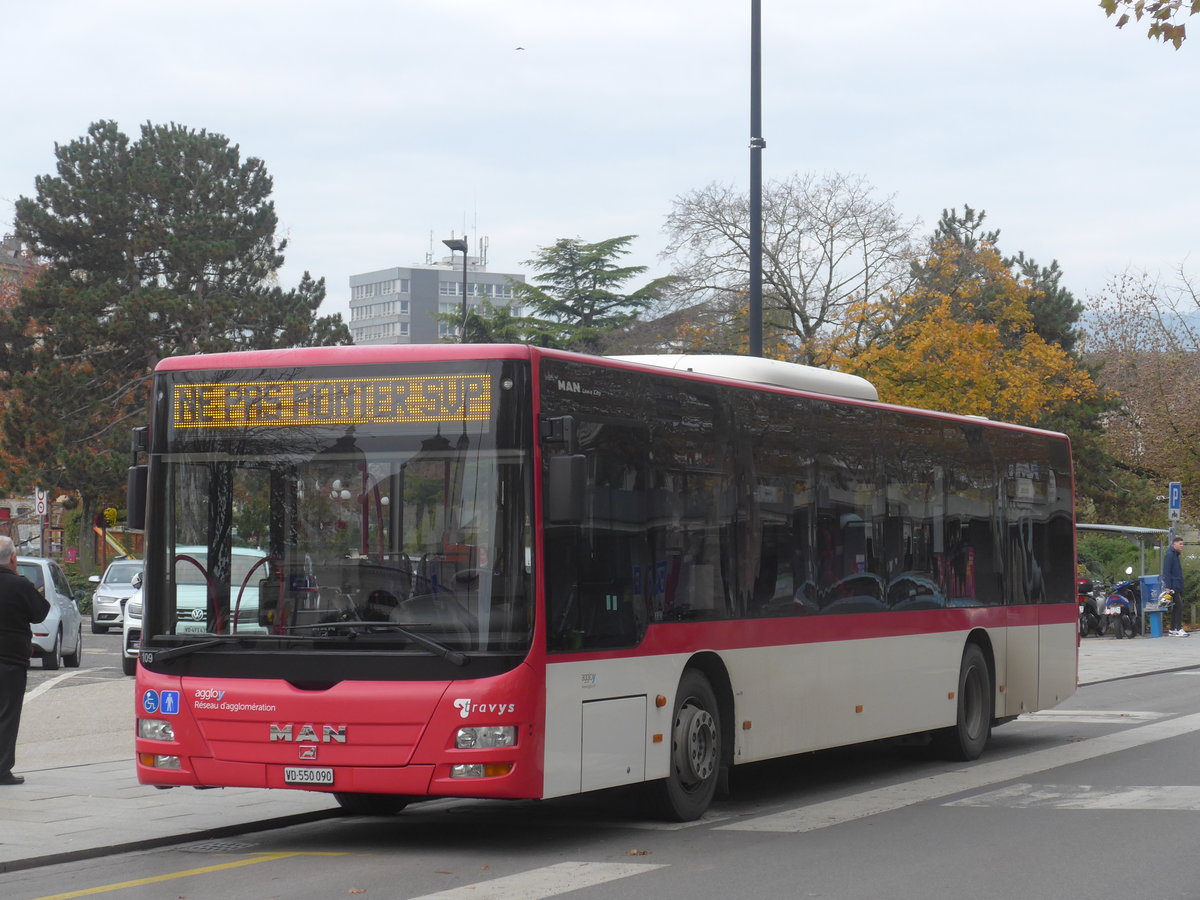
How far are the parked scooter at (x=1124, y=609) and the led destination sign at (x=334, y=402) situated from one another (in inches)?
1124

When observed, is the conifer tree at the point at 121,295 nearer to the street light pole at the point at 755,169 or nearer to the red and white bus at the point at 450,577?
the street light pole at the point at 755,169

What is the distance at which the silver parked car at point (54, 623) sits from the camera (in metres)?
25.8

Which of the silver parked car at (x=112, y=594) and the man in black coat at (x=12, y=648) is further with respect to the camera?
the silver parked car at (x=112, y=594)

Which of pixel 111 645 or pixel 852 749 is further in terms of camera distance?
pixel 111 645

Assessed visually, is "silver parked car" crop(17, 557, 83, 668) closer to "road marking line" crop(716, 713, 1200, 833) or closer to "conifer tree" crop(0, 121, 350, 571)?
"road marking line" crop(716, 713, 1200, 833)

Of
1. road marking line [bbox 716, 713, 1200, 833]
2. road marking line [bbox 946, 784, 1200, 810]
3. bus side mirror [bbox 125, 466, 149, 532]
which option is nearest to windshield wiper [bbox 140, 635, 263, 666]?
bus side mirror [bbox 125, 466, 149, 532]

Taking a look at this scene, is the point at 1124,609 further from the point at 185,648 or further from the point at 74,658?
the point at 185,648

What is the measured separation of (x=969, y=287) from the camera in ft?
136

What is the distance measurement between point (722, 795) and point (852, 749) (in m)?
5.04

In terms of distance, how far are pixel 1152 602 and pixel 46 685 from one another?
2316 cm

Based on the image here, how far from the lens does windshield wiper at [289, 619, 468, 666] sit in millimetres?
9336

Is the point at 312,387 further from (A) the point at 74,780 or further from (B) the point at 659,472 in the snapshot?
(A) the point at 74,780

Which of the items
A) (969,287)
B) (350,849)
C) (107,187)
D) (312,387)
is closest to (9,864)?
(350,849)

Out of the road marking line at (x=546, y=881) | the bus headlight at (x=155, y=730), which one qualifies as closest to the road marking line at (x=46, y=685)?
the bus headlight at (x=155, y=730)
